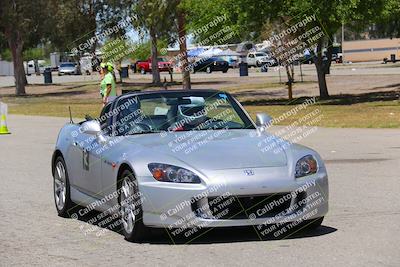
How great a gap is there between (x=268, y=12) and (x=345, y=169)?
17.0 metres

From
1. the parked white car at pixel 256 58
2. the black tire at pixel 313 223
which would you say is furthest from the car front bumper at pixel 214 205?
the parked white car at pixel 256 58

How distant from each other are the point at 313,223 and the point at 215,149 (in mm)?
1236

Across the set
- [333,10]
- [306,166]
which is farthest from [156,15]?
[306,166]

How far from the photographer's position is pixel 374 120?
22.3m

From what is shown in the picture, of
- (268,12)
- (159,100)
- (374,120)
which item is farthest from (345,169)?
(268,12)

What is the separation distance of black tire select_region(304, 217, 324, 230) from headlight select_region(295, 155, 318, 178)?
1.69 ft

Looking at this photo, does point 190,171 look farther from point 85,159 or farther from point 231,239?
point 85,159

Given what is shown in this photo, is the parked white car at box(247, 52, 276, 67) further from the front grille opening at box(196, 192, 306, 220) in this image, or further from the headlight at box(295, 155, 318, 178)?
the front grille opening at box(196, 192, 306, 220)

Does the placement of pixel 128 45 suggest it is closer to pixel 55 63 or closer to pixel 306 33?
pixel 306 33

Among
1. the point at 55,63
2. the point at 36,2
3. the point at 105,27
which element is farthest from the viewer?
the point at 55,63

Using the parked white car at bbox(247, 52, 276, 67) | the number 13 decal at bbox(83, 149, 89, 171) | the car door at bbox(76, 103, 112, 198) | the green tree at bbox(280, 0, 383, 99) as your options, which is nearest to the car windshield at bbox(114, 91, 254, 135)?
the car door at bbox(76, 103, 112, 198)

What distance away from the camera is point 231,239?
746cm

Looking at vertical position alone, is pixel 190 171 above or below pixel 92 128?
below

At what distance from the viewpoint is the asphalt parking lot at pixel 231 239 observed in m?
6.64
